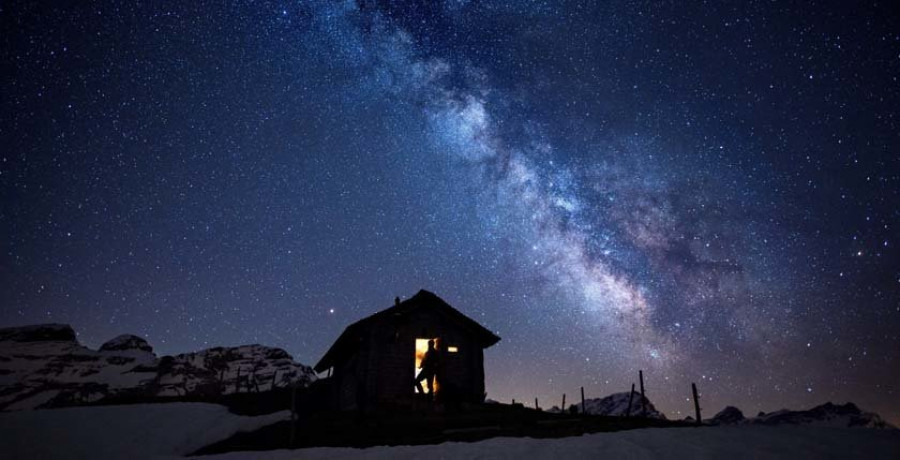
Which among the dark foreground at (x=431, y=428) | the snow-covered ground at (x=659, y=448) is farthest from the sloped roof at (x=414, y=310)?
the snow-covered ground at (x=659, y=448)

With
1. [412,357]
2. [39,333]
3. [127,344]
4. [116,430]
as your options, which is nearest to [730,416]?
[412,357]

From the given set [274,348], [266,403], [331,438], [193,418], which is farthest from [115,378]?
[331,438]

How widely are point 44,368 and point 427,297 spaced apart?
3087 inches

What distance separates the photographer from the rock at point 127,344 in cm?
8175

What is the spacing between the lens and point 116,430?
15.1 meters

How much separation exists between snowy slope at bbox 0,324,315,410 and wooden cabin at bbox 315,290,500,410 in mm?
31396

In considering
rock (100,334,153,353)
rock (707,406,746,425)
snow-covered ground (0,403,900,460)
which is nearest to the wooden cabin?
snow-covered ground (0,403,900,460)

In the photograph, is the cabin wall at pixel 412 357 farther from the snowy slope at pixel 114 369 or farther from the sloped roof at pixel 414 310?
the snowy slope at pixel 114 369

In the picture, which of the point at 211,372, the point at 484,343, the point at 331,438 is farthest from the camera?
the point at 211,372

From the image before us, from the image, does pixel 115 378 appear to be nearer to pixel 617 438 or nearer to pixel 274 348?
pixel 274 348

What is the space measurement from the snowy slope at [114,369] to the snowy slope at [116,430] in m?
28.9

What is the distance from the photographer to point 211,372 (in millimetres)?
64500

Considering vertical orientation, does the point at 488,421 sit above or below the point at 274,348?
below

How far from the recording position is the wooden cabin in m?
17.9
